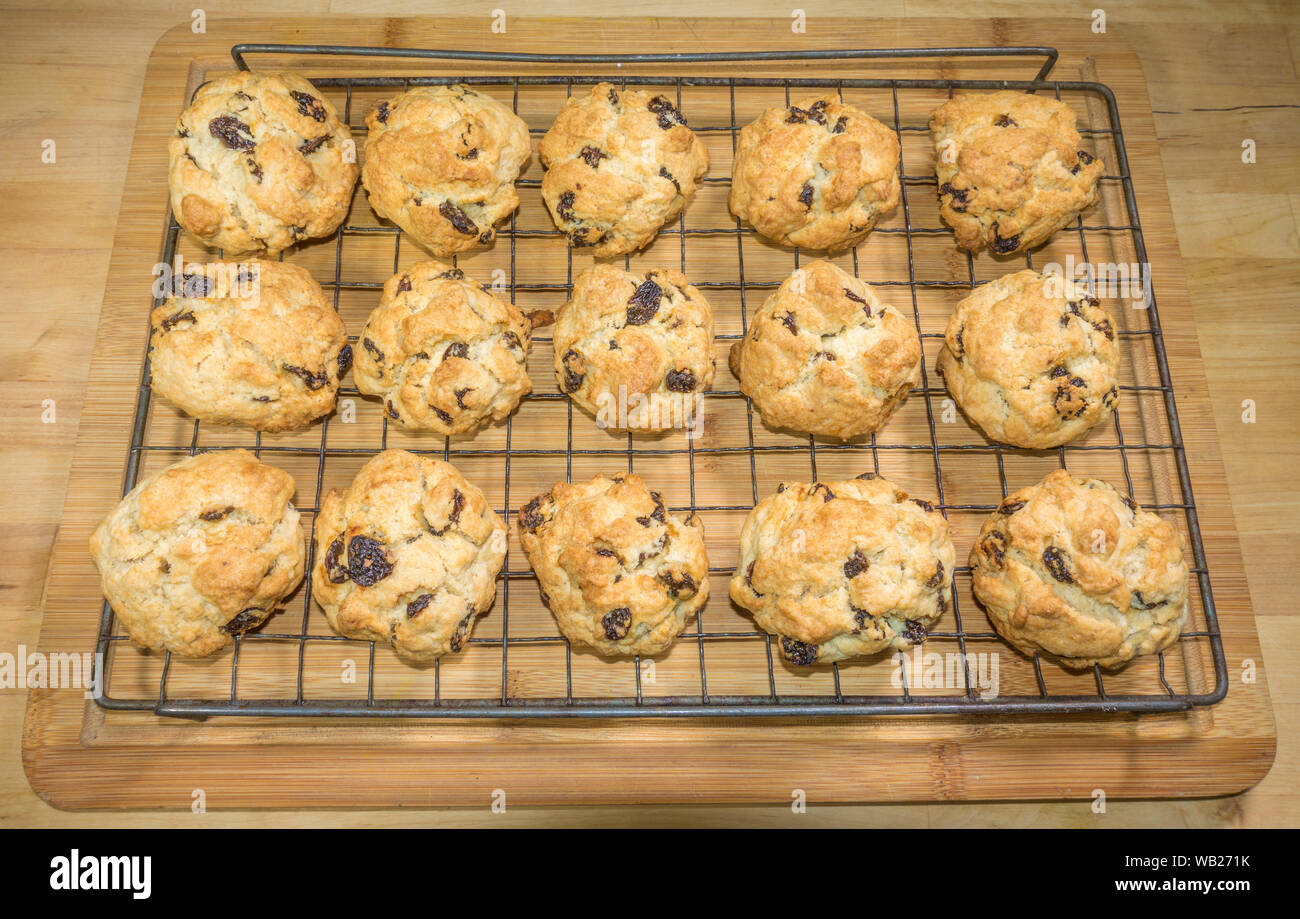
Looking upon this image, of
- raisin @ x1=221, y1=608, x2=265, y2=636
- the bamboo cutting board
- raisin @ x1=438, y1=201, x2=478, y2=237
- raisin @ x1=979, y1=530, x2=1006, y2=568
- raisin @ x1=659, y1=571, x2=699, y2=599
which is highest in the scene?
raisin @ x1=438, y1=201, x2=478, y2=237

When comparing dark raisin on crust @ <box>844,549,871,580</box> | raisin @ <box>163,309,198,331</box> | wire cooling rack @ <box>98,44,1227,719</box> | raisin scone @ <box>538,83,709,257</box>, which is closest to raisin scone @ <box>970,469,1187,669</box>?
wire cooling rack @ <box>98,44,1227,719</box>

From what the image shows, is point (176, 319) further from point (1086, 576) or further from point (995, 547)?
point (1086, 576)

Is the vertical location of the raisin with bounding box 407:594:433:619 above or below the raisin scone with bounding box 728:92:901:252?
below

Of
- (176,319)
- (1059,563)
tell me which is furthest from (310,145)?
(1059,563)

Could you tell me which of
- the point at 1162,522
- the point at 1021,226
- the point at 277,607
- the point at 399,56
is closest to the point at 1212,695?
the point at 1162,522

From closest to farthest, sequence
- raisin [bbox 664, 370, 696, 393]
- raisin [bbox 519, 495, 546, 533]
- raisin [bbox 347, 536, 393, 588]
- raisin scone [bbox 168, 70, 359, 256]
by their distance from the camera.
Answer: raisin [bbox 347, 536, 393, 588]
raisin [bbox 519, 495, 546, 533]
raisin [bbox 664, 370, 696, 393]
raisin scone [bbox 168, 70, 359, 256]

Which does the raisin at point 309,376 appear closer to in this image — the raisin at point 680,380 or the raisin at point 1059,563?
the raisin at point 680,380

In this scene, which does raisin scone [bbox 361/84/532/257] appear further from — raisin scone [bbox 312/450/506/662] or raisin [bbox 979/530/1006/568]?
raisin [bbox 979/530/1006/568]
